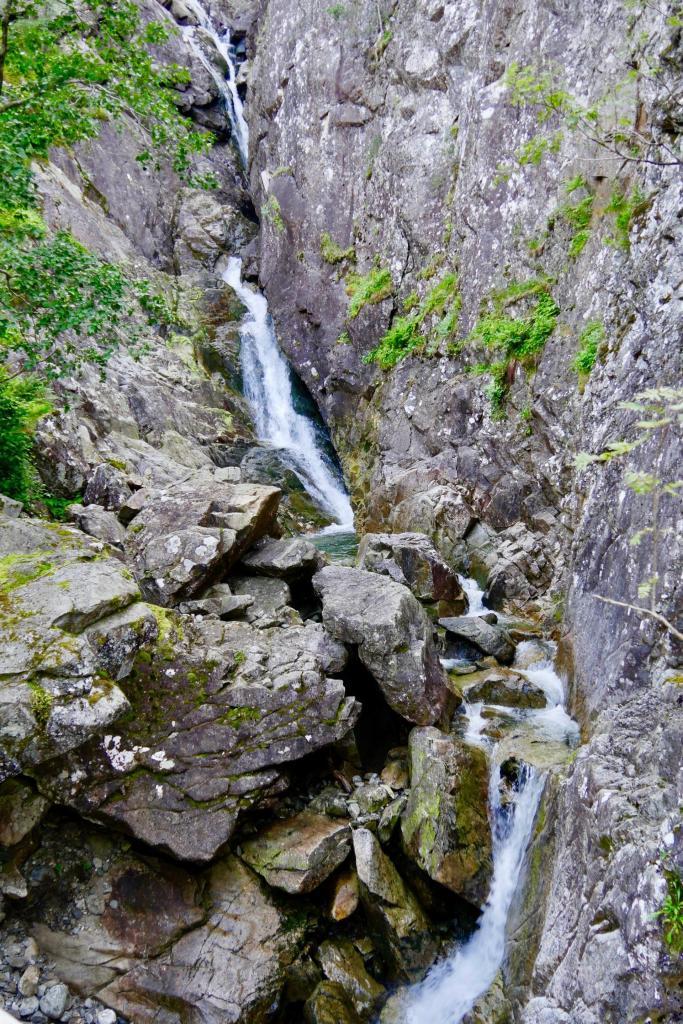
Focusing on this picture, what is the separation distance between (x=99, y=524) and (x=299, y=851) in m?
6.22

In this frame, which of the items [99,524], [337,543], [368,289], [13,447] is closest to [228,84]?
[368,289]

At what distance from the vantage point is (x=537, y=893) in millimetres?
6129

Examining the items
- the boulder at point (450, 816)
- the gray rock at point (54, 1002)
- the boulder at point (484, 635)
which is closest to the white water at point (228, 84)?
the boulder at point (484, 635)

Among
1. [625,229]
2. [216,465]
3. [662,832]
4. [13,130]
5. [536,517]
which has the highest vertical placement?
[13,130]

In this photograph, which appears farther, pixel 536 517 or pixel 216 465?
pixel 216 465

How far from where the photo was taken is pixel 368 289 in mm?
19938

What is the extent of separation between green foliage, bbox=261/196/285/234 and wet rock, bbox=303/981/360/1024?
24568 mm

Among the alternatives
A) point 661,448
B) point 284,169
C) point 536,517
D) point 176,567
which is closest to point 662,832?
point 661,448

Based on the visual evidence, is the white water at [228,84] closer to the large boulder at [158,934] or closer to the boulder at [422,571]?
the boulder at [422,571]

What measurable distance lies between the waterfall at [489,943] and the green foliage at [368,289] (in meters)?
16.0

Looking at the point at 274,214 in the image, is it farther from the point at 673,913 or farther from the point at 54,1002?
the point at 673,913

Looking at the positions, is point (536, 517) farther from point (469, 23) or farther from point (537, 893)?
point (469, 23)

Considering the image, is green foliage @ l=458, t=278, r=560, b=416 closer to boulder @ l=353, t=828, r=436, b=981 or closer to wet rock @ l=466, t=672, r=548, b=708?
wet rock @ l=466, t=672, r=548, b=708

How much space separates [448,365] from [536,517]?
543cm
